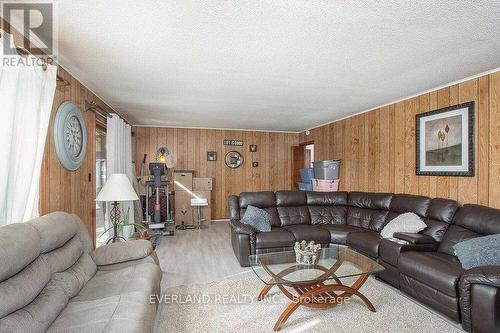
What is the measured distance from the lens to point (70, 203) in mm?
2805

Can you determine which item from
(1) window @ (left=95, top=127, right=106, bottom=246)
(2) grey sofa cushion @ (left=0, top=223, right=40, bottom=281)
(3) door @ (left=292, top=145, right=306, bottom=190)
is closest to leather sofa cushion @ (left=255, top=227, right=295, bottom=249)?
(2) grey sofa cushion @ (left=0, top=223, right=40, bottom=281)

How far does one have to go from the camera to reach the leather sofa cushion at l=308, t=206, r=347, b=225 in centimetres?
433

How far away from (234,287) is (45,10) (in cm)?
295

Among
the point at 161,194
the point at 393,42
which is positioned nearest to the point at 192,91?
the point at 393,42

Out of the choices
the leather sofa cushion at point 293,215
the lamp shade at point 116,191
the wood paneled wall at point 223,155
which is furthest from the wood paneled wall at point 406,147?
the lamp shade at point 116,191

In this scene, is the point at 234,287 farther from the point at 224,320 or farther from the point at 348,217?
the point at 348,217

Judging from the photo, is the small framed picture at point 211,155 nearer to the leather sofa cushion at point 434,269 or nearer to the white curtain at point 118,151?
the white curtain at point 118,151

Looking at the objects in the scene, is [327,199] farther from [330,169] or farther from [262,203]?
[262,203]

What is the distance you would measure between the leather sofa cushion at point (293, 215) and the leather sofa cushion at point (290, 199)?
71 mm

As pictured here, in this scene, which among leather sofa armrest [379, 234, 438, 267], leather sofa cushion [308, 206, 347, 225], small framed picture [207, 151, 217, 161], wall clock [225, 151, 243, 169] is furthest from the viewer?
wall clock [225, 151, 243, 169]

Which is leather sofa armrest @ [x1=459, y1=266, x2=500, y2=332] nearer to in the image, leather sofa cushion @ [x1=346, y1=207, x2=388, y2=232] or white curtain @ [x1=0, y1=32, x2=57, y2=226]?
leather sofa cushion @ [x1=346, y1=207, x2=388, y2=232]

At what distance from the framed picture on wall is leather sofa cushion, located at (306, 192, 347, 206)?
1.27m

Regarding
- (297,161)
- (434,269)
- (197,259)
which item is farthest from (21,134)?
(297,161)

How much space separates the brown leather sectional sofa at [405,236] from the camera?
78.6 inches
